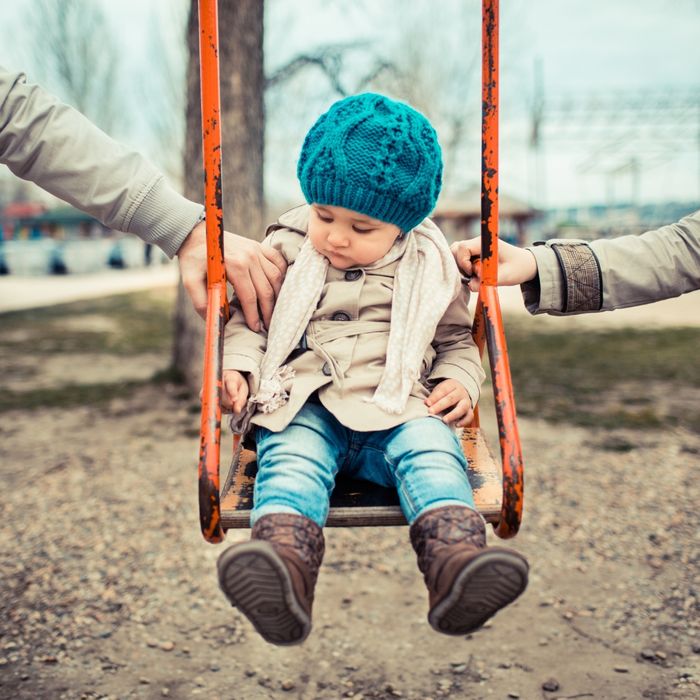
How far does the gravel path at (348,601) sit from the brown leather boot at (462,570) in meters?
1.29

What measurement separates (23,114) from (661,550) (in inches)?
123

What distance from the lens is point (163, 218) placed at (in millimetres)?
1962

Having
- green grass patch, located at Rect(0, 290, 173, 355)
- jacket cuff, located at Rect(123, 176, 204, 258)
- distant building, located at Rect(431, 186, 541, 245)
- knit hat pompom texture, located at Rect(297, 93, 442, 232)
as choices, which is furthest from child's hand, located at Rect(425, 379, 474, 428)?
distant building, located at Rect(431, 186, 541, 245)

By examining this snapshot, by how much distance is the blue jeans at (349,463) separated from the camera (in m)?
1.66

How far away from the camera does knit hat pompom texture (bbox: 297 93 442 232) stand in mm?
1732

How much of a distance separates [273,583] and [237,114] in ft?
14.6

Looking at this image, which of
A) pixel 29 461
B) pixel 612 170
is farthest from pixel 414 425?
pixel 612 170

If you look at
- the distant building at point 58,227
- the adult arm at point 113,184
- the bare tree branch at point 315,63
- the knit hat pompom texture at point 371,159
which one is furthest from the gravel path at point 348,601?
the distant building at point 58,227

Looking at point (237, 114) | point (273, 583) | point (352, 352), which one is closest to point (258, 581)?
point (273, 583)

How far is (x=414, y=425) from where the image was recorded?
181 cm

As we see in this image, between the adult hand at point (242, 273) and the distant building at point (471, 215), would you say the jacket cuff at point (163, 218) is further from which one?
the distant building at point (471, 215)

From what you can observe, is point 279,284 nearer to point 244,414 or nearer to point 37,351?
point 244,414

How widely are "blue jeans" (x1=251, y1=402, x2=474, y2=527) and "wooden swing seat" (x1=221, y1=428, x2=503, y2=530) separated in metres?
0.03

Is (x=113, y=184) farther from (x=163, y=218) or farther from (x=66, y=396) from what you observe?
(x=66, y=396)
